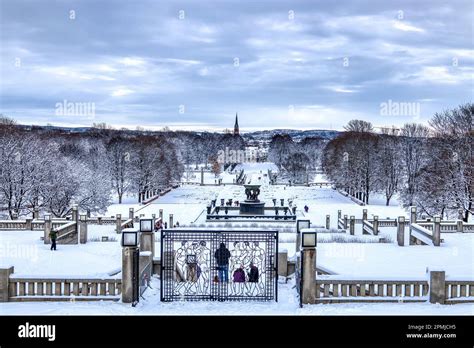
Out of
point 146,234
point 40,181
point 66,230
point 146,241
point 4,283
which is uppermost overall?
point 40,181

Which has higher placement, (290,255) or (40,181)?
(40,181)

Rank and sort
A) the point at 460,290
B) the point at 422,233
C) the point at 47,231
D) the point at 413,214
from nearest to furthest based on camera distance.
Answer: the point at 460,290, the point at 47,231, the point at 422,233, the point at 413,214

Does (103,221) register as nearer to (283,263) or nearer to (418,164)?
(283,263)

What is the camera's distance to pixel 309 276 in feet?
41.8

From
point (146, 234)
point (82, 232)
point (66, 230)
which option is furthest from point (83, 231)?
point (146, 234)

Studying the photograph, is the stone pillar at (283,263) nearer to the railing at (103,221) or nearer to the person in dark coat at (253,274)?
the person in dark coat at (253,274)

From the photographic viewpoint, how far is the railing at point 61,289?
12.7 metres

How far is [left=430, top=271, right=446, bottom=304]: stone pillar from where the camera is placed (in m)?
12.6

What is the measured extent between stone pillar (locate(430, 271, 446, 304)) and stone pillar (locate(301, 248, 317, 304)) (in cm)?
284

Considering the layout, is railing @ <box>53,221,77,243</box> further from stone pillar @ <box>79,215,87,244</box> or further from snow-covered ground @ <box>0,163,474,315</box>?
snow-covered ground @ <box>0,163,474,315</box>

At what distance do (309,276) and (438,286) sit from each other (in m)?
3.10

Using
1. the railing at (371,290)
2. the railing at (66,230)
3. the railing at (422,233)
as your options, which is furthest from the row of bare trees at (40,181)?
the railing at (371,290)

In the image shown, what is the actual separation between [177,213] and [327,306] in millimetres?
37138
